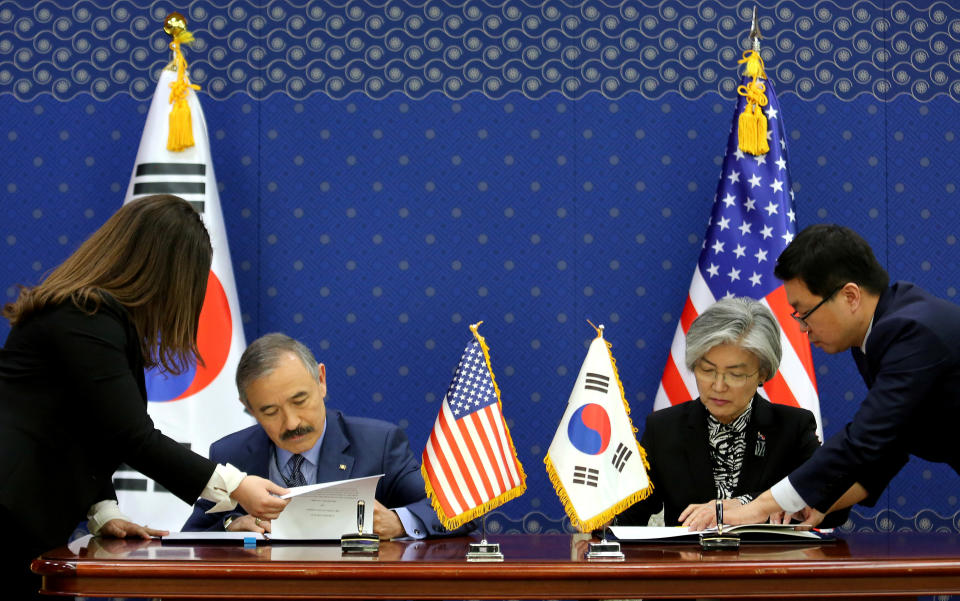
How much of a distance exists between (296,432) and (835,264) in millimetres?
1587

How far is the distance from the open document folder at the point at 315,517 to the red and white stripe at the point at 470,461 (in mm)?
229

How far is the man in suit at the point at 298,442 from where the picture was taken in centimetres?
299

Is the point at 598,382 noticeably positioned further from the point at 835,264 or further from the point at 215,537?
the point at 215,537

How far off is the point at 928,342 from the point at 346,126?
261 cm

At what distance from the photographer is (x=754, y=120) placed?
3.94m

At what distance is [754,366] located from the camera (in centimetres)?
313

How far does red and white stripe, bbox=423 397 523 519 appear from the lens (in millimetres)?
2648

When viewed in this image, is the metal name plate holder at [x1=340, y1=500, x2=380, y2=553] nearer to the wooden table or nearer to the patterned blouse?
the wooden table

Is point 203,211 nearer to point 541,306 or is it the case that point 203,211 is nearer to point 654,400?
point 541,306

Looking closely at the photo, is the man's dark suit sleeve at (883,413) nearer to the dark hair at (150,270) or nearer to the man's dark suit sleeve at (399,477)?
the man's dark suit sleeve at (399,477)

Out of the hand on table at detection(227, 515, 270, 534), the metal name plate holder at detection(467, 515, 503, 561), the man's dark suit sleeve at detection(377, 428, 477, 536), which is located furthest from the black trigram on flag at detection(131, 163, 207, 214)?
the metal name plate holder at detection(467, 515, 503, 561)

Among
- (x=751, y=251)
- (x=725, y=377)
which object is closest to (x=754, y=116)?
(x=751, y=251)

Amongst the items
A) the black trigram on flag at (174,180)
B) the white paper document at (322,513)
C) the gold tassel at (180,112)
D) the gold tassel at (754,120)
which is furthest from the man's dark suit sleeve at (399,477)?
the gold tassel at (754,120)

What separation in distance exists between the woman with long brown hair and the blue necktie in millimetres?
532
